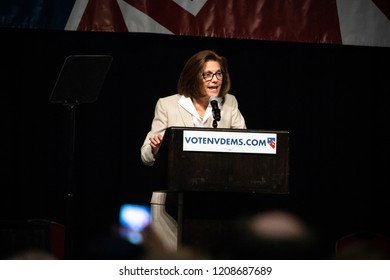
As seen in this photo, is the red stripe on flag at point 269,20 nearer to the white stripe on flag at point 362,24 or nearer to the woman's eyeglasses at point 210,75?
the white stripe on flag at point 362,24

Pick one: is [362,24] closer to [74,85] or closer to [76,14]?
[76,14]

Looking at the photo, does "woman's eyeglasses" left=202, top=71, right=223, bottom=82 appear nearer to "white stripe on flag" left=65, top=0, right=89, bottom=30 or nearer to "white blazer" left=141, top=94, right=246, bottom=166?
"white blazer" left=141, top=94, right=246, bottom=166

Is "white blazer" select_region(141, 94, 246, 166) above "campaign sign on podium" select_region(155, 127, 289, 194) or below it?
above

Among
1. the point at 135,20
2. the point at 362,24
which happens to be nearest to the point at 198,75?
the point at 135,20

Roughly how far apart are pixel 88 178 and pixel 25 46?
109cm

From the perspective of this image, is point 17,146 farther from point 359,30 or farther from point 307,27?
point 359,30

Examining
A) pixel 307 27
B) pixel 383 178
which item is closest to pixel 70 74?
pixel 307 27

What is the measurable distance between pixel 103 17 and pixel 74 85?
1.09m

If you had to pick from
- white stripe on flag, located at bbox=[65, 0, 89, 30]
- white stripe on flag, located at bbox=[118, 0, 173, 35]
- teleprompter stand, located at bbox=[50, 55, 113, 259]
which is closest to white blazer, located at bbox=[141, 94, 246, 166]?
teleprompter stand, located at bbox=[50, 55, 113, 259]

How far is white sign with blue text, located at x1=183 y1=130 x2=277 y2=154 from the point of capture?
323 centimetres

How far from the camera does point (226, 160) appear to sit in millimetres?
3244

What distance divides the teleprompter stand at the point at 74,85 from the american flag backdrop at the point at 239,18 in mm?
1012

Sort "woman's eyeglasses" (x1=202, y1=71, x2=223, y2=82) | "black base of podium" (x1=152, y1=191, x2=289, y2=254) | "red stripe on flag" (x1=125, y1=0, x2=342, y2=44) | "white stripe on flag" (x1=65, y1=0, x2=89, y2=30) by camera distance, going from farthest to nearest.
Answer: "red stripe on flag" (x1=125, y1=0, x2=342, y2=44) → "white stripe on flag" (x1=65, y1=0, x2=89, y2=30) → "woman's eyeglasses" (x1=202, y1=71, x2=223, y2=82) → "black base of podium" (x1=152, y1=191, x2=289, y2=254)

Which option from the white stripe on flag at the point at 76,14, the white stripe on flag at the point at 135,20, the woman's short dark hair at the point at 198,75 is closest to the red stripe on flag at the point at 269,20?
the white stripe on flag at the point at 135,20
